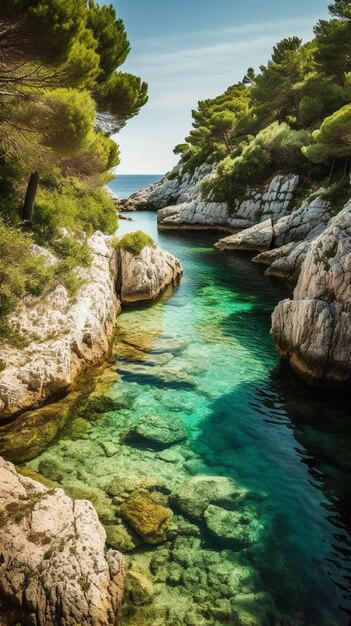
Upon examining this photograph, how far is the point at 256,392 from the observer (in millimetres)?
14945

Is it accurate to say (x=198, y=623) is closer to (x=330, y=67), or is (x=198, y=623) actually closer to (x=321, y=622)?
(x=321, y=622)

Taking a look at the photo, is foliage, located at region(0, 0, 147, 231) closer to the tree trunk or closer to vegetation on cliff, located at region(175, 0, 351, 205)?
the tree trunk

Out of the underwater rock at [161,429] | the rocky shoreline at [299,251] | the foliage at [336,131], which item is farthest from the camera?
the foliage at [336,131]

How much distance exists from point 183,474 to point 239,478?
1.61 meters

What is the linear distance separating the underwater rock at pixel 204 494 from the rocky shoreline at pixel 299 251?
677 cm

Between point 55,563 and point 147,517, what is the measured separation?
279 centimetres

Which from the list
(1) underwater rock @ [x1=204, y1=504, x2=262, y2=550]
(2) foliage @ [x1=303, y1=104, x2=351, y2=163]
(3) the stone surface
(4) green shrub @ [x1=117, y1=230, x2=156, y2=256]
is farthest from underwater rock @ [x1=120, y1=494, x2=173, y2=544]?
(3) the stone surface

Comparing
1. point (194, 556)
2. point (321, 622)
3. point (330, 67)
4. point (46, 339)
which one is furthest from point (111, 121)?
point (330, 67)

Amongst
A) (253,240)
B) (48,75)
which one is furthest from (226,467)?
(253,240)

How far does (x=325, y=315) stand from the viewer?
48.0ft

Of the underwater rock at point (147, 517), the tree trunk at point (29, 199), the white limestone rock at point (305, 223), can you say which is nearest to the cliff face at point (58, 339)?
the tree trunk at point (29, 199)

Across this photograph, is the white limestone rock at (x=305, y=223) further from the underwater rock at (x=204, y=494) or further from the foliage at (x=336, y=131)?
the underwater rock at (x=204, y=494)

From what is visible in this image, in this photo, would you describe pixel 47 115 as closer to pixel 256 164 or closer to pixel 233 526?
pixel 233 526

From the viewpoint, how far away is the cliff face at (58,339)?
12211 mm
